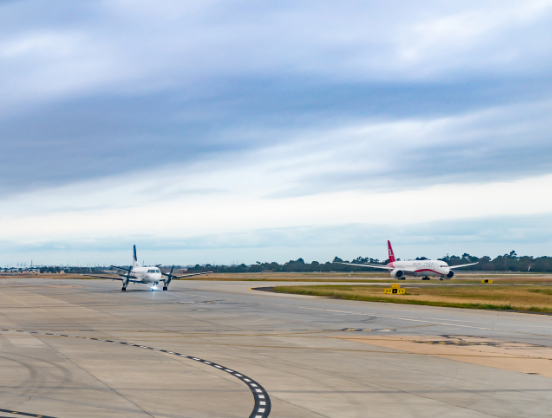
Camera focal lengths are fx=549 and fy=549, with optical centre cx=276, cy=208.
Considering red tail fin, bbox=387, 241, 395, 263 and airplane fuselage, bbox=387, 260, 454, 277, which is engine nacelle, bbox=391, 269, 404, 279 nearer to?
airplane fuselage, bbox=387, 260, 454, 277

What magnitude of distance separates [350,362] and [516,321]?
2047cm

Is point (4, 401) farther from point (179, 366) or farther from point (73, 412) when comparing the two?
point (179, 366)

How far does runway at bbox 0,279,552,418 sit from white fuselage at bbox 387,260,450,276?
77.3 m

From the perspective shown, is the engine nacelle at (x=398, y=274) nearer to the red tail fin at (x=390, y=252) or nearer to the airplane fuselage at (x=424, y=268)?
the airplane fuselage at (x=424, y=268)

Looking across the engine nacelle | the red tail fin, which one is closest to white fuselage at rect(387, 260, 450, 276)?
the engine nacelle

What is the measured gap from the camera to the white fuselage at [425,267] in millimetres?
111688

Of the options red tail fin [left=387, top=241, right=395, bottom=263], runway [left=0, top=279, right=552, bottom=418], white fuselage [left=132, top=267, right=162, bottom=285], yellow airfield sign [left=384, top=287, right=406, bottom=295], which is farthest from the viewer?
red tail fin [left=387, top=241, right=395, bottom=263]

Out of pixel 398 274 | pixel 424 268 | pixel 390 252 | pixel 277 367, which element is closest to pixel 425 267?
pixel 424 268

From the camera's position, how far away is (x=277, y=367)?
1889cm

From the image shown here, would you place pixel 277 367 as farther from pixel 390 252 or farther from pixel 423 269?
pixel 390 252

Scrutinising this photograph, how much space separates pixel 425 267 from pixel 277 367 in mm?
99418

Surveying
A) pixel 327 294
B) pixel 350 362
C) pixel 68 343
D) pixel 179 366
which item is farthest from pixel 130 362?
pixel 327 294

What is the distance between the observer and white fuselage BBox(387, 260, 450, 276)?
366ft

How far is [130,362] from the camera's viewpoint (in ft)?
63.7
